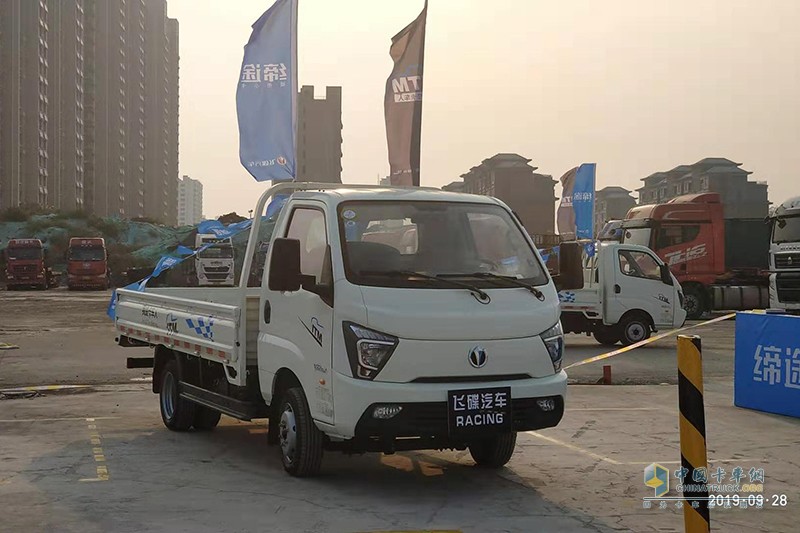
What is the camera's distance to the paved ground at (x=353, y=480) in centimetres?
587

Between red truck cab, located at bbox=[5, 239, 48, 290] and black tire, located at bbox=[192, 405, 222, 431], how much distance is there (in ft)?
136

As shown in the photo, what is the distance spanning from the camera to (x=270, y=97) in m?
19.5

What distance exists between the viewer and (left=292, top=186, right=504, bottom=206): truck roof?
723 cm

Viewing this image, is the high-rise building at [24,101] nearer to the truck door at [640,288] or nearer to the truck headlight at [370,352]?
the truck door at [640,288]

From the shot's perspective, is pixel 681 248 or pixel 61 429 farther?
pixel 681 248

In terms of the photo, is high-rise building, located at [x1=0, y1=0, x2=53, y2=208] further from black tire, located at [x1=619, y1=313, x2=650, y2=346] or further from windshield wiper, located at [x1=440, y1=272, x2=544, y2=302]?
windshield wiper, located at [x1=440, y1=272, x2=544, y2=302]

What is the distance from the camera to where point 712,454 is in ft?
26.9

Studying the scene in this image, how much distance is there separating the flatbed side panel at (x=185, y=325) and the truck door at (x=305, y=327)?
380 millimetres

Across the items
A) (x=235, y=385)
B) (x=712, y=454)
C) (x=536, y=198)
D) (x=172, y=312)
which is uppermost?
(x=536, y=198)

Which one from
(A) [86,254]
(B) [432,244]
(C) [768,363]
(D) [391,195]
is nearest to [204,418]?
(D) [391,195]

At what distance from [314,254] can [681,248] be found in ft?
71.5

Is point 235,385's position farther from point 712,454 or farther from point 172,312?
point 712,454

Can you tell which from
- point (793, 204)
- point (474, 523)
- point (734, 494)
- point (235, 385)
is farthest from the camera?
point (793, 204)

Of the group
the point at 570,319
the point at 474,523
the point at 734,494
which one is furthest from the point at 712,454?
the point at 570,319
